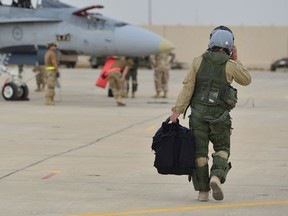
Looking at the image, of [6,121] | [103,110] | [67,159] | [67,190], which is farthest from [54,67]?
[67,190]

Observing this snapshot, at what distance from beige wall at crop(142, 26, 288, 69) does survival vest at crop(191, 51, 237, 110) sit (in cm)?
6909

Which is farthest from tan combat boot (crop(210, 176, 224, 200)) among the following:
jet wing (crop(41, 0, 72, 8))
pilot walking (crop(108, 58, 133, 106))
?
jet wing (crop(41, 0, 72, 8))

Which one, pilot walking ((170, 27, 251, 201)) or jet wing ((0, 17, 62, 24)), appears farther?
jet wing ((0, 17, 62, 24))

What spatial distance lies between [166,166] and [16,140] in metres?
6.03

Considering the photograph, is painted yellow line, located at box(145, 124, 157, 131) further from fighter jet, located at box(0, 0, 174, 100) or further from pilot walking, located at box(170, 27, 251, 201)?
pilot walking, located at box(170, 27, 251, 201)

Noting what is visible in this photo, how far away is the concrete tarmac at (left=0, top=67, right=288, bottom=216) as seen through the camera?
28.0 feet

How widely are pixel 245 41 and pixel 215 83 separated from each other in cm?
7053

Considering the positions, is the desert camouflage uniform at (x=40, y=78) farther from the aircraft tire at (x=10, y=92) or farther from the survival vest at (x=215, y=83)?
the survival vest at (x=215, y=83)

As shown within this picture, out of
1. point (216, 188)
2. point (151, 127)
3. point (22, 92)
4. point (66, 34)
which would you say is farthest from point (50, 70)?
point (216, 188)

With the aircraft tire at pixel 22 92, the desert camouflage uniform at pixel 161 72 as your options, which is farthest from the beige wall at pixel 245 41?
the aircraft tire at pixel 22 92

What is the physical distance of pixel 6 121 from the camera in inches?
699

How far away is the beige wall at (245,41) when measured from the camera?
78250 mm

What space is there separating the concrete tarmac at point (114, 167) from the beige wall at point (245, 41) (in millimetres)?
57675

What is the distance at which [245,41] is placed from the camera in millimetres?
78688
